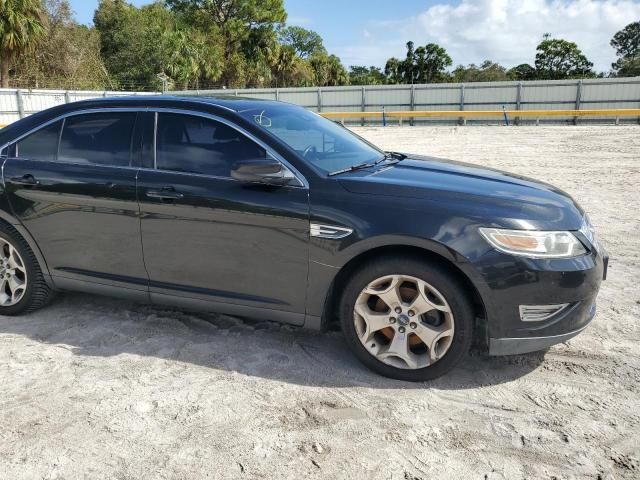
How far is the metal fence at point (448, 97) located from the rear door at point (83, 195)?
19.9 meters

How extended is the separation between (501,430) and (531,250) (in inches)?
38.6

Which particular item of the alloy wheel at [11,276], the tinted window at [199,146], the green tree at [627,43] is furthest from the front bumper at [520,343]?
the green tree at [627,43]

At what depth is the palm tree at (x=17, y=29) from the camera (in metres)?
29.5

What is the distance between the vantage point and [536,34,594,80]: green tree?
63312 millimetres

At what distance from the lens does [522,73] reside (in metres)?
71.5

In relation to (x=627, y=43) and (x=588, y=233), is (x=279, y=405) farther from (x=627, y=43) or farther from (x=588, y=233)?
(x=627, y=43)

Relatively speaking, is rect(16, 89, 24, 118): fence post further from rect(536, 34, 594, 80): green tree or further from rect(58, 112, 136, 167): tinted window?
rect(536, 34, 594, 80): green tree

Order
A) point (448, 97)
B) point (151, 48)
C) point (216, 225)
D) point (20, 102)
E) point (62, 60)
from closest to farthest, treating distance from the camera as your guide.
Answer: point (216, 225)
point (20, 102)
point (448, 97)
point (62, 60)
point (151, 48)

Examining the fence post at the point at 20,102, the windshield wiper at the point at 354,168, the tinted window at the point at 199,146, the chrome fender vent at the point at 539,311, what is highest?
the fence post at the point at 20,102

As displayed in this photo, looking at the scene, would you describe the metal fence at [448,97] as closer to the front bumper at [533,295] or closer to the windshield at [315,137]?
the windshield at [315,137]

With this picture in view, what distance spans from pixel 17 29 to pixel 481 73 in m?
60.3

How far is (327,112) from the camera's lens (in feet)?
102

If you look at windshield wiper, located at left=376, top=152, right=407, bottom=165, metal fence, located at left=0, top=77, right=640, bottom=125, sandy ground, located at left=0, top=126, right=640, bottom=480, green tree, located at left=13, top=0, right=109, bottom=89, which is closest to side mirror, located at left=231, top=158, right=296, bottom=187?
windshield wiper, located at left=376, top=152, right=407, bottom=165

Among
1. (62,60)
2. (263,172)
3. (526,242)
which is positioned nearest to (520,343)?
(526,242)
